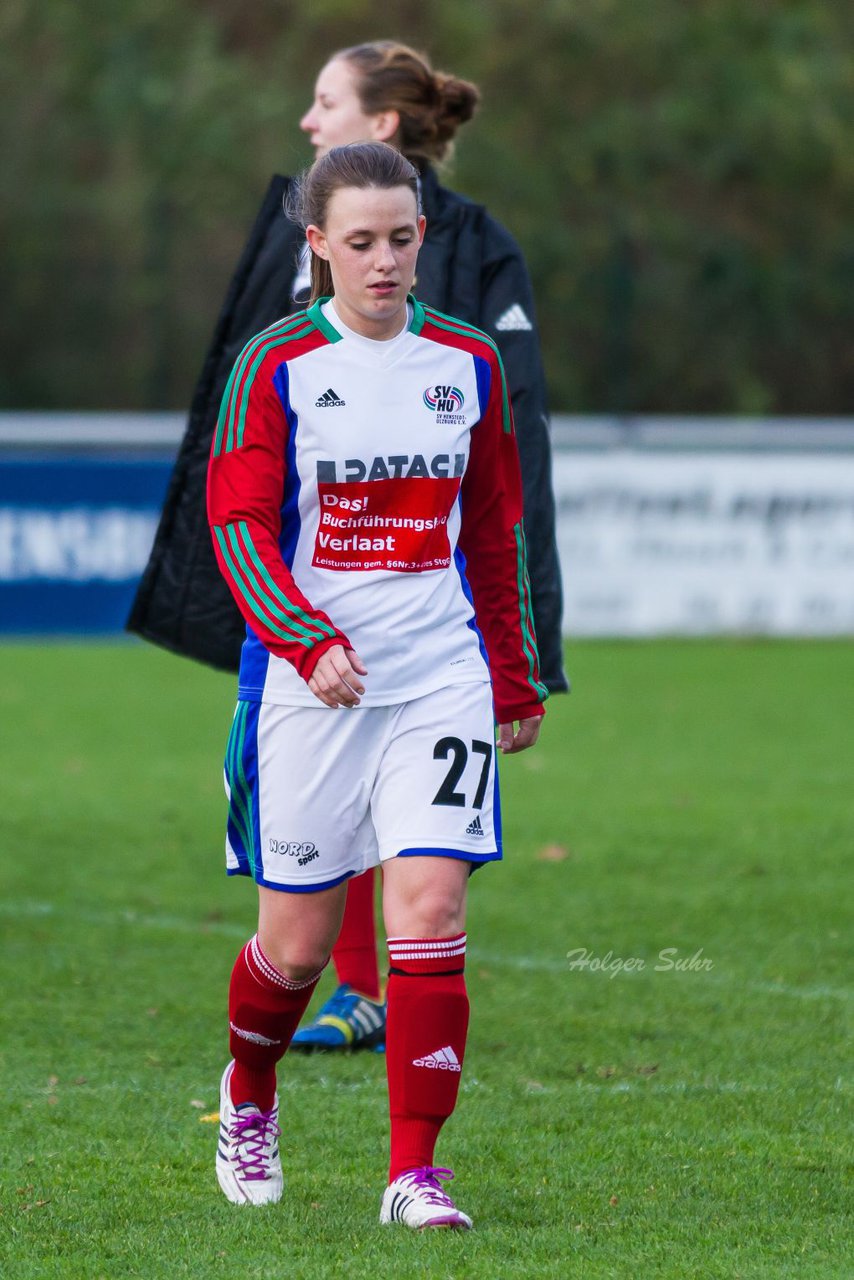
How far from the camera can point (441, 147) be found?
513 cm

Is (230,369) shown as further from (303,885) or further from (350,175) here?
(303,885)

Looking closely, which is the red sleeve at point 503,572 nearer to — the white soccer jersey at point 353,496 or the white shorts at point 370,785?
the white soccer jersey at point 353,496

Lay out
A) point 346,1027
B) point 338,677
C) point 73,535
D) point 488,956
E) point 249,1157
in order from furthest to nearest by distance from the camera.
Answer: point 73,535 < point 488,956 < point 346,1027 < point 249,1157 < point 338,677

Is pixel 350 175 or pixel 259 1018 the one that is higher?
pixel 350 175

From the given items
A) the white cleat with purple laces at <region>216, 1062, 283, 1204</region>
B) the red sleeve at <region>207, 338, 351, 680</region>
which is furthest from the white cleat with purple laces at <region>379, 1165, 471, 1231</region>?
the red sleeve at <region>207, 338, 351, 680</region>

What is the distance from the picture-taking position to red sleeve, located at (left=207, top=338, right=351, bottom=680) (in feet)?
12.0

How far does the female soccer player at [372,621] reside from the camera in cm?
374

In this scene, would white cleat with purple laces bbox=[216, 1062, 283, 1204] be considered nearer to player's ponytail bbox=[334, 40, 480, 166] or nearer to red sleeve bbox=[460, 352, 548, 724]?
red sleeve bbox=[460, 352, 548, 724]

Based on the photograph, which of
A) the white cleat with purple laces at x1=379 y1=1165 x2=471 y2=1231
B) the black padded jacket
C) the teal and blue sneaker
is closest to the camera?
the white cleat with purple laces at x1=379 y1=1165 x2=471 y2=1231

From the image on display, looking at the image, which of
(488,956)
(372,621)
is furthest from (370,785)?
(488,956)

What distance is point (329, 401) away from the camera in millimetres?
3768

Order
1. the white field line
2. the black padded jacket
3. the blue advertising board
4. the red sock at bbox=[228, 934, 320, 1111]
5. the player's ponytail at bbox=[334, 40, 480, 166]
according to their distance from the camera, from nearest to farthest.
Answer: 1. the red sock at bbox=[228, 934, 320, 1111]
2. the black padded jacket
3. the player's ponytail at bbox=[334, 40, 480, 166]
4. the white field line
5. the blue advertising board

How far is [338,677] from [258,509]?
1.22ft

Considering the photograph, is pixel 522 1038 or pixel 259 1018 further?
pixel 522 1038
